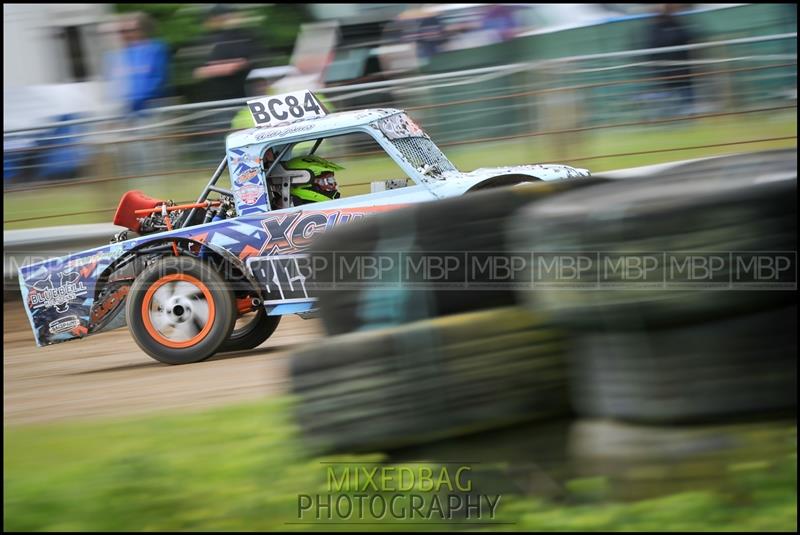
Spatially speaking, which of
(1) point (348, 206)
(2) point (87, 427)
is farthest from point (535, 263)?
(1) point (348, 206)

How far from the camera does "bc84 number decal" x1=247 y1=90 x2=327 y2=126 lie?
7.46m

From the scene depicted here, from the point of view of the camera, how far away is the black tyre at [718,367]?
3.24 metres

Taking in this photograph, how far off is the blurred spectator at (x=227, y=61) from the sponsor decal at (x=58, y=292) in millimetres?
4044

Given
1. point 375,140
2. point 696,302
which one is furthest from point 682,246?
point 375,140

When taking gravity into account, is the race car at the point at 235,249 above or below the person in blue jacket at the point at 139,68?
below

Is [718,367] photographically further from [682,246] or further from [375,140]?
[375,140]

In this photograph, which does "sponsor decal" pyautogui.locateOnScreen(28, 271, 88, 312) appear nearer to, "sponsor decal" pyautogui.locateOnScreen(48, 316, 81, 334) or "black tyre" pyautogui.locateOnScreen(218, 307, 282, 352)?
"sponsor decal" pyautogui.locateOnScreen(48, 316, 81, 334)

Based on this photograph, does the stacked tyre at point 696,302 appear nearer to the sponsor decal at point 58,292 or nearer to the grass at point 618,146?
the sponsor decal at point 58,292

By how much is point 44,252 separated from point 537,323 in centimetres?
782

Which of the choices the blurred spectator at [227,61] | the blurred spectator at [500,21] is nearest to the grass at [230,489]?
the blurred spectator at [227,61]

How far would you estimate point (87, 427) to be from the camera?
17.1ft

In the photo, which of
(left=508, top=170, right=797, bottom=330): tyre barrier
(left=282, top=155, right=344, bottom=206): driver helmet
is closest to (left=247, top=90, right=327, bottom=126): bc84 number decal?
(left=282, top=155, right=344, bottom=206): driver helmet

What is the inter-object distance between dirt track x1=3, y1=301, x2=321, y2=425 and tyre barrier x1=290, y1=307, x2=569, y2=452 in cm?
45

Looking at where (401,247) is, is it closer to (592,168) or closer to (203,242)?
(203,242)
